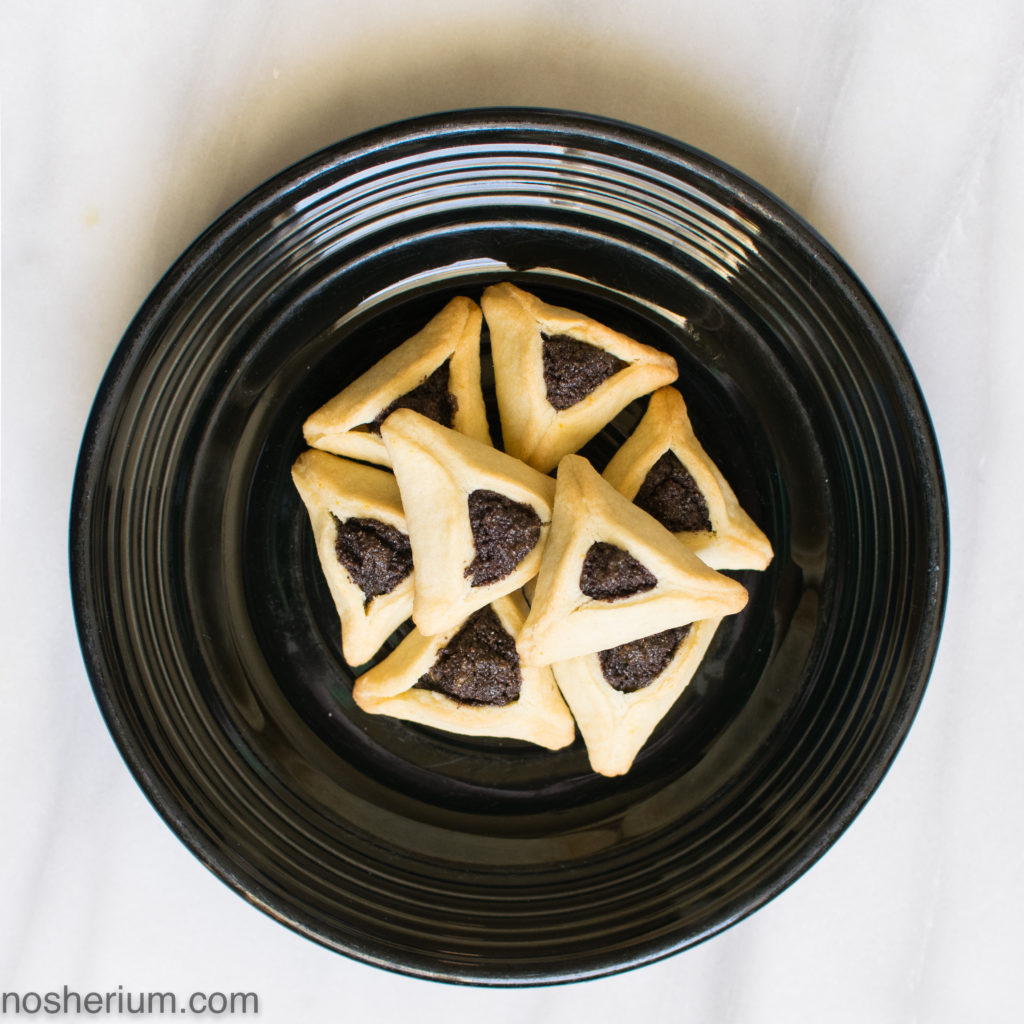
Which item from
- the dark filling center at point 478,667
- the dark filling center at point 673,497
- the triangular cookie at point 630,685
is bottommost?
the triangular cookie at point 630,685

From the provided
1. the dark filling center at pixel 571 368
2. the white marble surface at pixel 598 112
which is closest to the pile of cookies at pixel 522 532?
the dark filling center at pixel 571 368

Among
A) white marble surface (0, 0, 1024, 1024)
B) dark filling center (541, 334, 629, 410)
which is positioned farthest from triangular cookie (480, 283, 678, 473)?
white marble surface (0, 0, 1024, 1024)

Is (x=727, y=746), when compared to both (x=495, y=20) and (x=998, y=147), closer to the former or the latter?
(x=998, y=147)

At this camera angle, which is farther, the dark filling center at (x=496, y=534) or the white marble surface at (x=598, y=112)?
the white marble surface at (x=598, y=112)

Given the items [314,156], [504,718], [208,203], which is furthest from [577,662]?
[208,203]

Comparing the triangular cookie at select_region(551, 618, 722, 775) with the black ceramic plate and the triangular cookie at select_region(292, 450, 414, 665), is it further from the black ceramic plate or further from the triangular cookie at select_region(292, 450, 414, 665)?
the triangular cookie at select_region(292, 450, 414, 665)

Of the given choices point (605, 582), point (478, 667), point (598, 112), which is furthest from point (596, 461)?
point (598, 112)

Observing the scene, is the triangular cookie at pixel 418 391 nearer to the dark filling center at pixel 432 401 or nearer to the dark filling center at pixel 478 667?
the dark filling center at pixel 432 401
